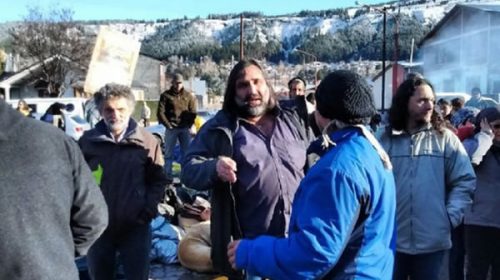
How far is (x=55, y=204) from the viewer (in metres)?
2.49

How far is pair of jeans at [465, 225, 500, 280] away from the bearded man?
207 centimetres

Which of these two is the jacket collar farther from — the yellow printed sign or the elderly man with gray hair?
the yellow printed sign

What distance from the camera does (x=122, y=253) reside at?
Answer: 459cm

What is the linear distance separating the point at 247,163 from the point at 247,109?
334mm

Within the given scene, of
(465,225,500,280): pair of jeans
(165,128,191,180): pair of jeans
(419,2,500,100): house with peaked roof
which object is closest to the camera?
(465,225,500,280): pair of jeans

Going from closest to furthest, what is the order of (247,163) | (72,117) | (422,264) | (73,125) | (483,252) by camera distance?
1. (247,163)
2. (422,264)
3. (483,252)
4. (73,125)
5. (72,117)

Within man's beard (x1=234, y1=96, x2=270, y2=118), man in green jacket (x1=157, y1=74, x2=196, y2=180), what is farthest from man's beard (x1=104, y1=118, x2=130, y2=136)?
man in green jacket (x1=157, y1=74, x2=196, y2=180)

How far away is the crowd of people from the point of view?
2.47 metres

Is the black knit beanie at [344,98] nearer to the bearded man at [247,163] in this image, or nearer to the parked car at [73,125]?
the bearded man at [247,163]

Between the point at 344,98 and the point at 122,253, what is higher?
the point at 344,98

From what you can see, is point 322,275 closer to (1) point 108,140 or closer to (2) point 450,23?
(1) point 108,140

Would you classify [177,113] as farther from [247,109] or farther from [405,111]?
[247,109]

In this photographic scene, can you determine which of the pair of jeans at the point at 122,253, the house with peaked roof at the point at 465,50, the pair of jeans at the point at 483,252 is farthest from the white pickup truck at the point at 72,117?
the house with peaked roof at the point at 465,50

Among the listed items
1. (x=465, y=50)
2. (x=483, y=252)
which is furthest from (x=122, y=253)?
(x=465, y=50)
